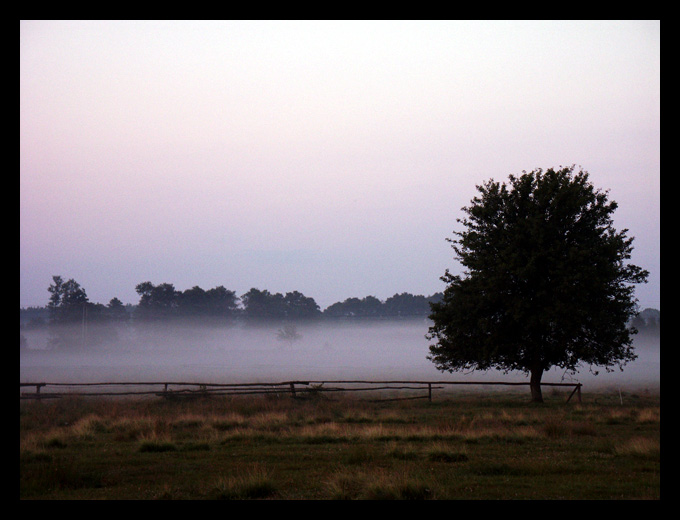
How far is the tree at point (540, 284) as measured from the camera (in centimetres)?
2833

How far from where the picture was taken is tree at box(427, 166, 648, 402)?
2833cm

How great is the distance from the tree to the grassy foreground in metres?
5.31

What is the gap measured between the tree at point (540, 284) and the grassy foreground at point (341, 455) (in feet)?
17.4

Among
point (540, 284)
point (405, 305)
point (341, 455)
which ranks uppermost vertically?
point (540, 284)

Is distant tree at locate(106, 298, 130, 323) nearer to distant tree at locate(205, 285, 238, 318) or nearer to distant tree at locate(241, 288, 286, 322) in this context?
distant tree at locate(205, 285, 238, 318)

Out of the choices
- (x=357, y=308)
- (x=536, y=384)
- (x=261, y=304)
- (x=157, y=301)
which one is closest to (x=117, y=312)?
(x=157, y=301)

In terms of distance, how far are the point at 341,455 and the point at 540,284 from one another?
1835 centimetres

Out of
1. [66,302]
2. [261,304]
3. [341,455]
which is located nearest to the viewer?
[341,455]

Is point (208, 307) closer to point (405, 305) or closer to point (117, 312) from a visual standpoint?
point (117, 312)

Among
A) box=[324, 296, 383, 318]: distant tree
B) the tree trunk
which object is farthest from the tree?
box=[324, 296, 383, 318]: distant tree

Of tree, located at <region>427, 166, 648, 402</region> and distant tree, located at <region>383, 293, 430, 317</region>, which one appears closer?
tree, located at <region>427, 166, 648, 402</region>

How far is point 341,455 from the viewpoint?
14.0m

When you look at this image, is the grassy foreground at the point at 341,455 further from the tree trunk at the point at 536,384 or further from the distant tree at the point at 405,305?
the distant tree at the point at 405,305
